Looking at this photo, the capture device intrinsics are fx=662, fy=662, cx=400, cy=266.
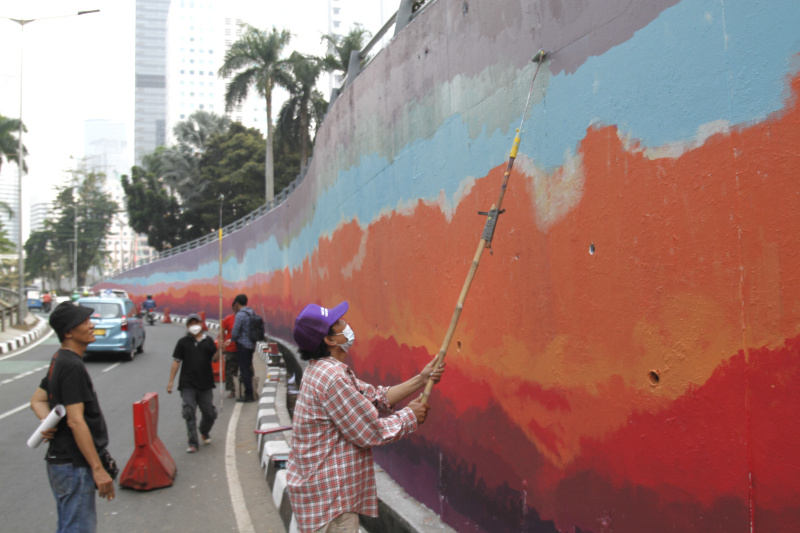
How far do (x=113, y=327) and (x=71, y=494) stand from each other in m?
14.9

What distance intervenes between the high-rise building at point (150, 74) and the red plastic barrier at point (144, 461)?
18901 centimetres

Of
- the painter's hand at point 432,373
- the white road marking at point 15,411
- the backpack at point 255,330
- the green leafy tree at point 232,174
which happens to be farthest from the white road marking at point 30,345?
the green leafy tree at point 232,174

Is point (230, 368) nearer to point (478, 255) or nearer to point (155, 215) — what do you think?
point (478, 255)

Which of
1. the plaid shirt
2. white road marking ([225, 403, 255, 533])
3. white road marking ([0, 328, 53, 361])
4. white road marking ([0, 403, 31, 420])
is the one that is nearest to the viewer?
the plaid shirt

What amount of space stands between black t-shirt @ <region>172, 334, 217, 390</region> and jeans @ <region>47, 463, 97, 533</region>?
457 centimetres

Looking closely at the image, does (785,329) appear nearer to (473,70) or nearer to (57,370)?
(473,70)

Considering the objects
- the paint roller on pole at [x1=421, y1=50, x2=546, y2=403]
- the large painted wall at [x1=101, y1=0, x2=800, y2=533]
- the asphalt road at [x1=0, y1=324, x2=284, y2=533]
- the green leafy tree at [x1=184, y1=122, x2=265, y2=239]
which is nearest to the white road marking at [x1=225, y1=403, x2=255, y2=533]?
the asphalt road at [x1=0, y1=324, x2=284, y2=533]

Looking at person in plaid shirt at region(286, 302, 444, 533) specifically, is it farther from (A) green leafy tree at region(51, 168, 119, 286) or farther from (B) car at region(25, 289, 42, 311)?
(A) green leafy tree at region(51, 168, 119, 286)

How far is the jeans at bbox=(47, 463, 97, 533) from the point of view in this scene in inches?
143

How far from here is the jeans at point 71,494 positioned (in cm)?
364

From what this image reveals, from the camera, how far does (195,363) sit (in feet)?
27.2

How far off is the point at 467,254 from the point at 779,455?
2.57 m

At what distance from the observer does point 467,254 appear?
454 cm

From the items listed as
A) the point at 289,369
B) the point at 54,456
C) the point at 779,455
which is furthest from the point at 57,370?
the point at 289,369
